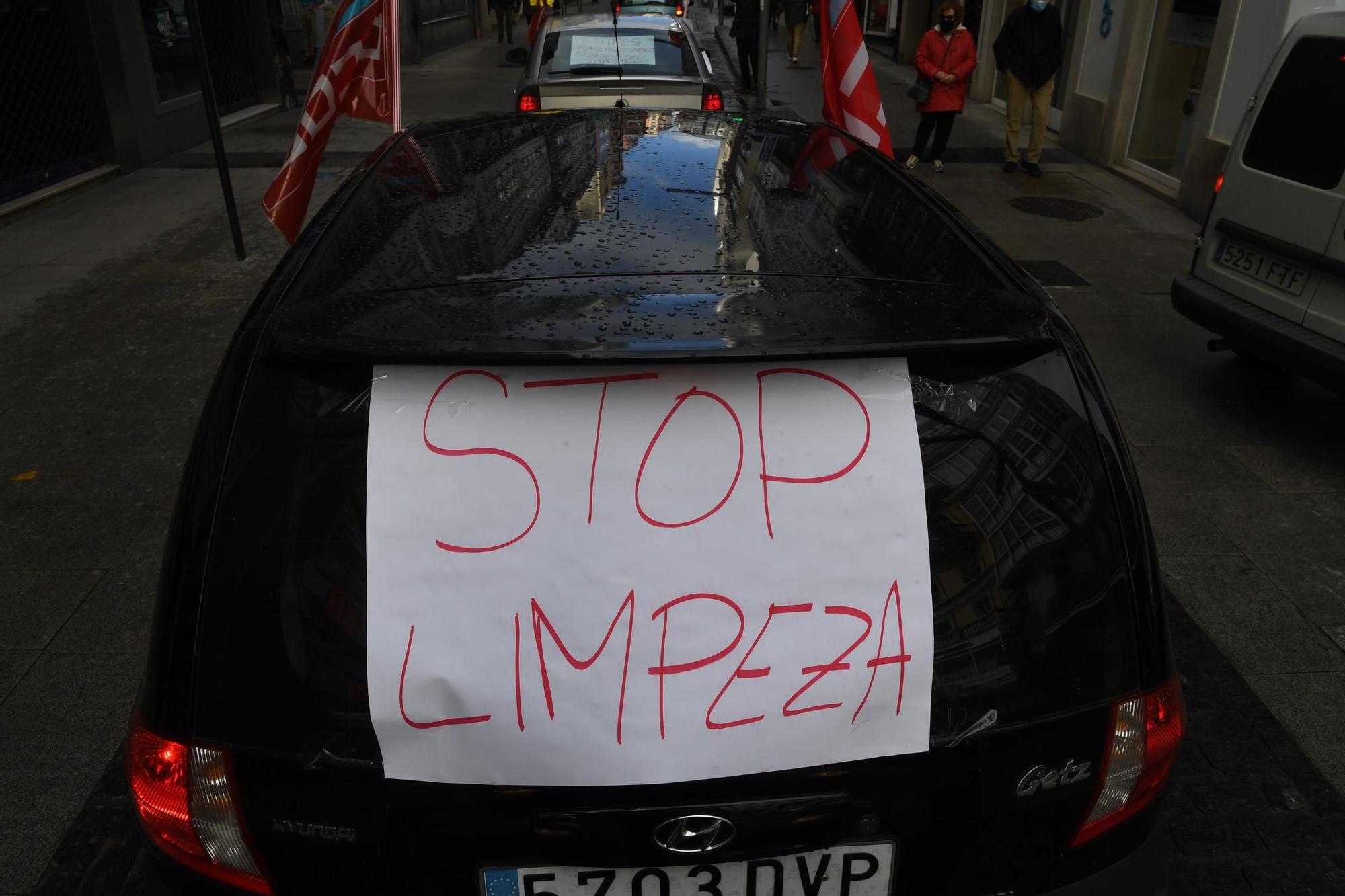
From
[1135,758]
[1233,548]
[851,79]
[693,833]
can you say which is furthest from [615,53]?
[693,833]

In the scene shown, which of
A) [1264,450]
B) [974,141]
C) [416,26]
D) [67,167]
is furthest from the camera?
[416,26]

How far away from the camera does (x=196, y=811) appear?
1.65 metres

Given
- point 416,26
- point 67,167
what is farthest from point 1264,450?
point 416,26

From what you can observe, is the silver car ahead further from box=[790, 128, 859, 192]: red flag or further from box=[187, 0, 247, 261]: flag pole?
box=[790, 128, 859, 192]: red flag

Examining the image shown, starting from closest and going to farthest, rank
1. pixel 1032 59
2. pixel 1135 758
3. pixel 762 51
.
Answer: pixel 1135 758 < pixel 1032 59 < pixel 762 51

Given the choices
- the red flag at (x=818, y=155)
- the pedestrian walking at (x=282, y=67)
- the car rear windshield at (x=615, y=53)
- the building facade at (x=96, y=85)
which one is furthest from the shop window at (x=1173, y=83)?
the pedestrian walking at (x=282, y=67)

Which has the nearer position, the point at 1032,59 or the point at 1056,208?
the point at 1056,208

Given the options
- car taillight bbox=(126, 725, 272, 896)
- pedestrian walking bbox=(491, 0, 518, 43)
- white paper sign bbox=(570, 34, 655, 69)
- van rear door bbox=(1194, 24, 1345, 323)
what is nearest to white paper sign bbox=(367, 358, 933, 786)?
car taillight bbox=(126, 725, 272, 896)

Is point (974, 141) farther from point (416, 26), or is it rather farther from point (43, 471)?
point (416, 26)

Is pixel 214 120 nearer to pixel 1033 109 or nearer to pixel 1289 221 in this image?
pixel 1289 221

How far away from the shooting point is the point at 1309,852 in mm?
2830

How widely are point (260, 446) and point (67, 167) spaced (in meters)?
10.8

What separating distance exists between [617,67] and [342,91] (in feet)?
16.7

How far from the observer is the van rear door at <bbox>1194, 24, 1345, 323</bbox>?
4.88 metres
